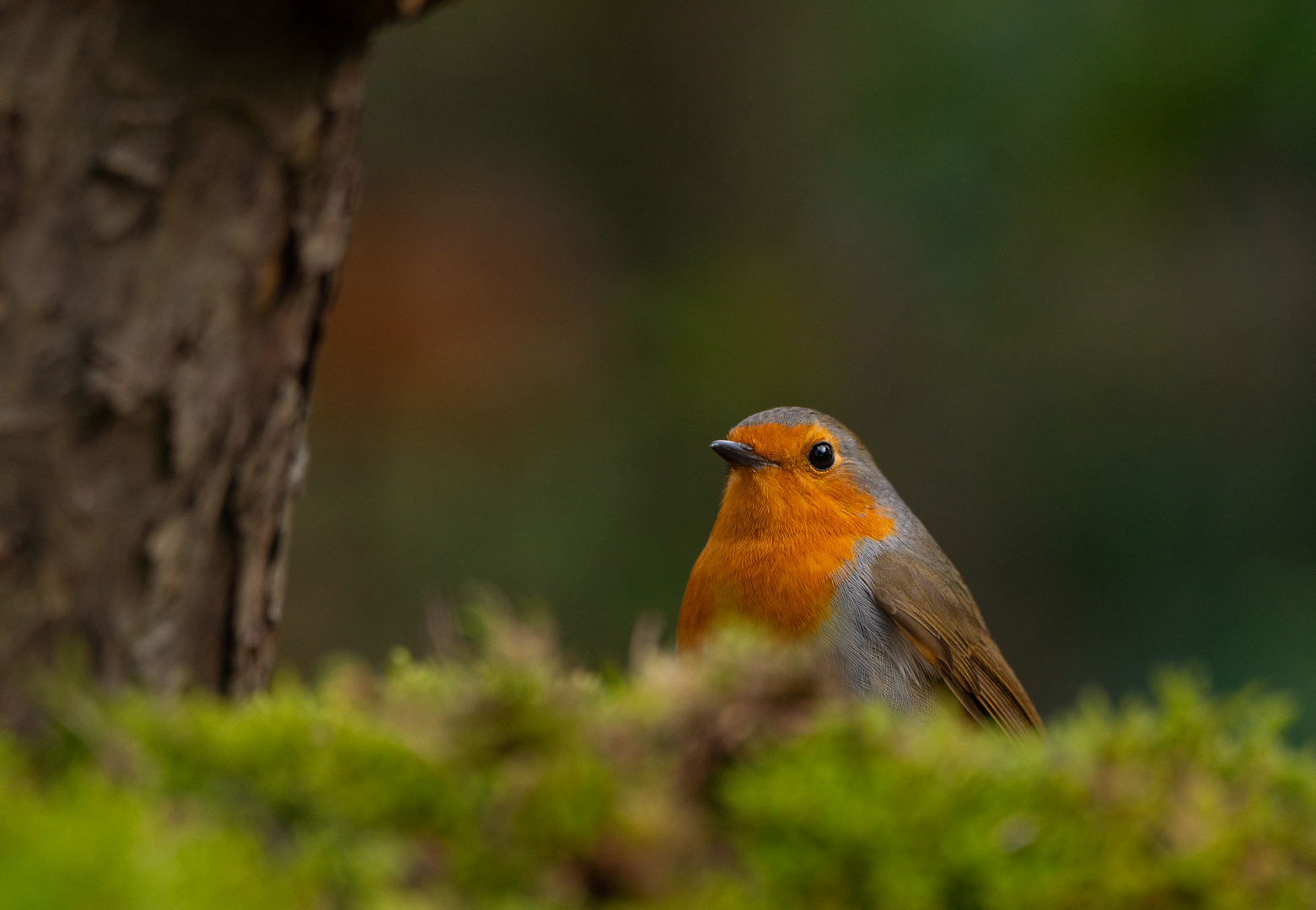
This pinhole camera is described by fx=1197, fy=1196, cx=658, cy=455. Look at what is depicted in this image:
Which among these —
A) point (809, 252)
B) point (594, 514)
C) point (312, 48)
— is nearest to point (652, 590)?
point (594, 514)

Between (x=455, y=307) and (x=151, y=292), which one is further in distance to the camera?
(x=455, y=307)

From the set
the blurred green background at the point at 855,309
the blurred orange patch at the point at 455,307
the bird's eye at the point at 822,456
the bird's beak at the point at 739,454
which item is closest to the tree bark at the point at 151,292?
the bird's beak at the point at 739,454

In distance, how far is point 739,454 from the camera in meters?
4.11

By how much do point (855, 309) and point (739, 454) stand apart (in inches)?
164

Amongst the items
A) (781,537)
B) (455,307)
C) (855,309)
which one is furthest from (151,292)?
(855,309)

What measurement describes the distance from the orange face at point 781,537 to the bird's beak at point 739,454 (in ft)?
0.07

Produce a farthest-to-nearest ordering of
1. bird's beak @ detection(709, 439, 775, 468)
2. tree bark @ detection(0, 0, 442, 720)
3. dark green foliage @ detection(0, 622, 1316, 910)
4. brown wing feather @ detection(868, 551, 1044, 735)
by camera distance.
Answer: bird's beak @ detection(709, 439, 775, 468) < brown wing feather @ detection(868, 551, 1044, 735) < tree bark @ detection(0, 0, 442, 720) < dark green foliage @ detection(0, 622, 1316, 910)

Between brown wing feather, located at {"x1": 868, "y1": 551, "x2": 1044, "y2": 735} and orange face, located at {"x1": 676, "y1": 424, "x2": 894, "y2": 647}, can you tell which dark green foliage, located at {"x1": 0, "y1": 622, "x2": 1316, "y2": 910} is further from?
brown wing feather, located at {"x1": 868, "y1": 551, "x2": 1044, "y2": 735}

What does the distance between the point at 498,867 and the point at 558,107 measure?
25.0ft

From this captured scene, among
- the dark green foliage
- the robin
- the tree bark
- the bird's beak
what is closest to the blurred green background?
the robin

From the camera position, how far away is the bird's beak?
410 cm

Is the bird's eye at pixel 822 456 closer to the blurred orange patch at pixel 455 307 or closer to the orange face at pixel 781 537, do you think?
the orange face at pixel 781 537

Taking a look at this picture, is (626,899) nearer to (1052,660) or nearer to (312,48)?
(312,48)

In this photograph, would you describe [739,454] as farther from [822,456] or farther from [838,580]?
[838,580]
